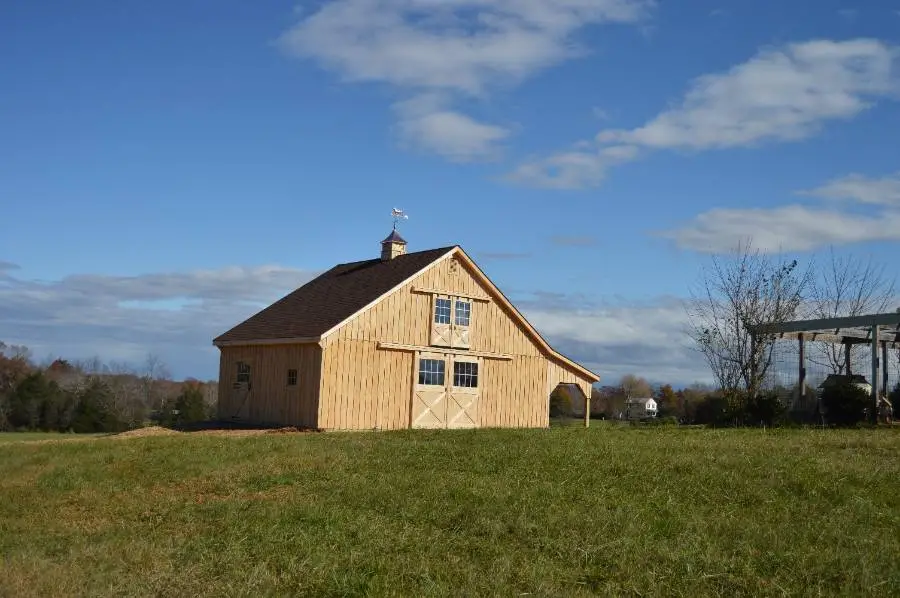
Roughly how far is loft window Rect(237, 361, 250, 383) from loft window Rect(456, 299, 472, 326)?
735cm

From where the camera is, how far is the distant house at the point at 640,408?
48.8 meters

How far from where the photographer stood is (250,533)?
1084cm

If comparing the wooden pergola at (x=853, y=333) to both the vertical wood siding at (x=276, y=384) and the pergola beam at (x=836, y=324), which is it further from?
the vertical wood siding at (x=276, y=384)

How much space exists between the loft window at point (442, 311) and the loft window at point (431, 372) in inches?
49.2

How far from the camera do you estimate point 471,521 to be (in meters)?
10.9

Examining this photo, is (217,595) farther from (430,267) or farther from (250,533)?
(430,267)

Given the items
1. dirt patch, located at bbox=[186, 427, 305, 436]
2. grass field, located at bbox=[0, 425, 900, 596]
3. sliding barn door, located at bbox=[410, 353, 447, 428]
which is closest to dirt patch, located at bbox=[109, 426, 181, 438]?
dirt patch, located at bbox=[186, 427, 305, 436]

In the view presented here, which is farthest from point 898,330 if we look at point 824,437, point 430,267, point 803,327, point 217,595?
point 217,595

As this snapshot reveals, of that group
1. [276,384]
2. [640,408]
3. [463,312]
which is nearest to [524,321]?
[463,312]

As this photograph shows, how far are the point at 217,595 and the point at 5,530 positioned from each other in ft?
17.9

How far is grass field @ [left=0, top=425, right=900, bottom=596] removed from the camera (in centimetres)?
860

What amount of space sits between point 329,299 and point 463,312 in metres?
4.49

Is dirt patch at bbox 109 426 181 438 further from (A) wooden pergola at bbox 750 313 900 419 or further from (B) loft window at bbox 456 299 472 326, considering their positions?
(A) wooden pergola at bbox 750 313 900 419

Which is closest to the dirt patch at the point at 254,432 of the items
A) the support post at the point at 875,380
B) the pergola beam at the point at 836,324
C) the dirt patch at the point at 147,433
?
the dirt patch at the point at 147,433
